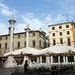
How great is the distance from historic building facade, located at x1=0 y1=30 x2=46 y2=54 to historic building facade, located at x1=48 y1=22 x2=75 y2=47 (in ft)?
9.85

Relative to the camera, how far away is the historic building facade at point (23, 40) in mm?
59906

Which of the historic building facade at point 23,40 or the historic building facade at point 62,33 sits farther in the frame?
the historic building facade at point 23,40

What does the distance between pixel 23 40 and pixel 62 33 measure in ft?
37.3

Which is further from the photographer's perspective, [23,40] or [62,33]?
[23,40]

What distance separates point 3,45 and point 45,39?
12.3 m

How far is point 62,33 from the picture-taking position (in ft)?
191

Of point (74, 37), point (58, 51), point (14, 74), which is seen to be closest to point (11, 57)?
point (58, 51)

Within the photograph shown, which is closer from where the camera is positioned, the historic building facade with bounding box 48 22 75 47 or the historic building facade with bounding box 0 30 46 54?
the historic building facade with bounding box 48 22 75 47

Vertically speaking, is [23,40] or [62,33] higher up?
[62,33]

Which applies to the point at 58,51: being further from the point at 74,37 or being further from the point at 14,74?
the point at 74,37

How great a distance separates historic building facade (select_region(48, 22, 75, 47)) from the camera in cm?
5653

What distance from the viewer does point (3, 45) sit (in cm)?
6347

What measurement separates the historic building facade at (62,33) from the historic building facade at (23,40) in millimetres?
3002

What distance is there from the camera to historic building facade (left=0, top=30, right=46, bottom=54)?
2359 inches
